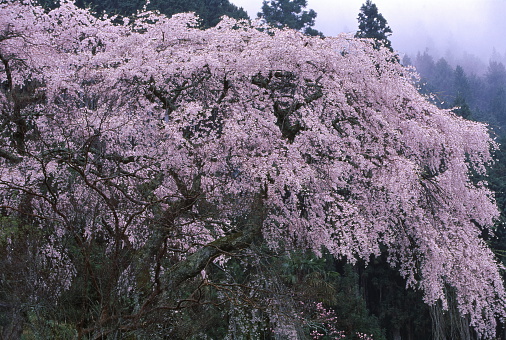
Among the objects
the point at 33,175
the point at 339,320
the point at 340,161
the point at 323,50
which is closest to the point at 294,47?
the point at 323,50

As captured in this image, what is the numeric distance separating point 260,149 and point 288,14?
28069 mm

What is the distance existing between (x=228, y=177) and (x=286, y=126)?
4.92ft

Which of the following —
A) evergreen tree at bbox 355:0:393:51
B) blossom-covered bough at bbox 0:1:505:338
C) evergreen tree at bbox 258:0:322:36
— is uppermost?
evergreen tree at bbox 258:0:322:36

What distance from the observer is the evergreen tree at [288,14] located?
33562 millimetres

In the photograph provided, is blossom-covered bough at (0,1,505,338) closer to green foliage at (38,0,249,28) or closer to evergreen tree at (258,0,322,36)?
green foliage at (38,0,249,28)

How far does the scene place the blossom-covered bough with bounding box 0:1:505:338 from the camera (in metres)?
8.26

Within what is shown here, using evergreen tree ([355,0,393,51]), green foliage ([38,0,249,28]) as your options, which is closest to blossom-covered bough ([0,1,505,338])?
green foliage ([38,0,249,28])

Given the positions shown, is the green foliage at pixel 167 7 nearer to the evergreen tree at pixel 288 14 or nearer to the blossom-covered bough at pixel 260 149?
the evergreen tree at pixel 288 14

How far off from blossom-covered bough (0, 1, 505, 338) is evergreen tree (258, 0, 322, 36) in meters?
24.1

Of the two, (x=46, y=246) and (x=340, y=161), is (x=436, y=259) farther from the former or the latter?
(x=46, y=246)

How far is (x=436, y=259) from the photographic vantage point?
9008mm

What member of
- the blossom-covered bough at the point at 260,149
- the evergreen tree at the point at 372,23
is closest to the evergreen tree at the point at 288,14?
the evergreen tree at the point at 372,23

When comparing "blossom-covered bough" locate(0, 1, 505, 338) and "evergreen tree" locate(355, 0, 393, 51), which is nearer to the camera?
"blossom-covered bough" locate(0, 1, 505, 338)

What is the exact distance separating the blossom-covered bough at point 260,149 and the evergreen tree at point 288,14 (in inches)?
951
